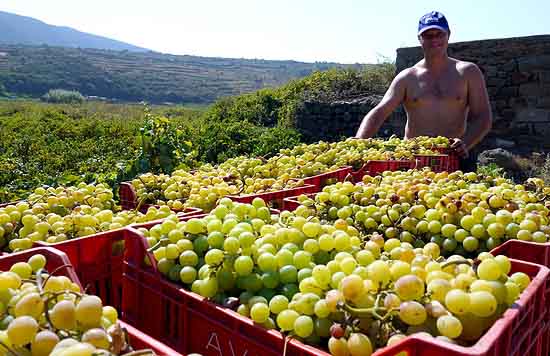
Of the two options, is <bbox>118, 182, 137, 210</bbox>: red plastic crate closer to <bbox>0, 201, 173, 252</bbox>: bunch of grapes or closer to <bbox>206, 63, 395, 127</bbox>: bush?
<bbox>0, 201, 173, 252</bbox>: bunch of grapes

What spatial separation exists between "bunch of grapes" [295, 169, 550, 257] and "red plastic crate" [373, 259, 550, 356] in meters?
0.34

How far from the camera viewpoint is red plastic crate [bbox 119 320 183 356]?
37.7 inches

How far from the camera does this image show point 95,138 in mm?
14352

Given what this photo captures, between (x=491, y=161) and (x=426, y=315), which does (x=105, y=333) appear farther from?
(x=491, y=161)

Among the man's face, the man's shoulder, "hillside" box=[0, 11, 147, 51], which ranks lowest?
the man's shoulder

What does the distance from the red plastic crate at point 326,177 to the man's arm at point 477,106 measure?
1853 mm

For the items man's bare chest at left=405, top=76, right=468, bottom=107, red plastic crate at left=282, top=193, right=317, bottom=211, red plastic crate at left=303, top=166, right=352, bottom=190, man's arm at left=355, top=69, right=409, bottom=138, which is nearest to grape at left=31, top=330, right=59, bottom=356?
red plastic crate at left=282, top=193, right=317, bottom=211

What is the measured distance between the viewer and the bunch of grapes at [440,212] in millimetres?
1871

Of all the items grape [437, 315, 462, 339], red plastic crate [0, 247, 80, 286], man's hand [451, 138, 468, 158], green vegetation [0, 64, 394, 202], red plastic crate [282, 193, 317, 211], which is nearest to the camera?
grape [437, 315, 462, 339]

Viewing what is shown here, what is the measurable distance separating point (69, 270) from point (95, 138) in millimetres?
13802

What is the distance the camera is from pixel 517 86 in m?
8.84

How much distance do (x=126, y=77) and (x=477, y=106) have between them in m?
70.6

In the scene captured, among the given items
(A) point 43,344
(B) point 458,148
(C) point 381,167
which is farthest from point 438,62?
(A) point 43,344

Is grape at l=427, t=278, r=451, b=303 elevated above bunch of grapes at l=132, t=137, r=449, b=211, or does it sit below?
above
